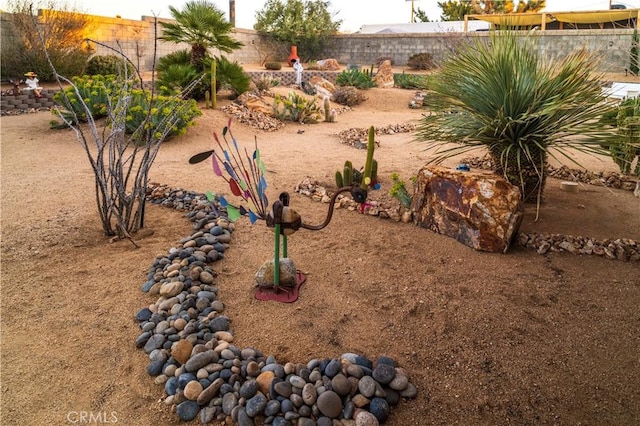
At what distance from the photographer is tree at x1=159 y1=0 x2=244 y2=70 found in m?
8.80

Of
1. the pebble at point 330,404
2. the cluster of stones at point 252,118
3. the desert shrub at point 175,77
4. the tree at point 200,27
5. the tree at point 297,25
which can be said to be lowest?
the pebble at point 330,404

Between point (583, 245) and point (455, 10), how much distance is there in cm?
3122

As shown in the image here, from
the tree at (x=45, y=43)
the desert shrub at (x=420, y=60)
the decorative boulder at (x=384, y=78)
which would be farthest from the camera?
the desert shrub at (x=420, y=60)

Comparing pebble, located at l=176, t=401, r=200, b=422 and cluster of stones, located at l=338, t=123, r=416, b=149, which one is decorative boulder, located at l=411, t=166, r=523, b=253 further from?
cluster of stones, located at l=338, t=123, r=416, b=149

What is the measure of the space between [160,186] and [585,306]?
11.8 ft

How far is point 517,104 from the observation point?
127 inches

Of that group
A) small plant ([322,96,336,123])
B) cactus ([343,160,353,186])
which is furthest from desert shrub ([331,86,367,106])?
cactus ([343,160,353,186])

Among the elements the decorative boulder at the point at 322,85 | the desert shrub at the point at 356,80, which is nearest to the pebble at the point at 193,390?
the decorative boulder at the point at 322,85

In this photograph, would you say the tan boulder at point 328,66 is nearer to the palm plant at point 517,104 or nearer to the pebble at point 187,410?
the palm plant at point 517,104

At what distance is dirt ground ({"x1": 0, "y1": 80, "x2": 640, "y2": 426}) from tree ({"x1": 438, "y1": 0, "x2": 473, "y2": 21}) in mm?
29557

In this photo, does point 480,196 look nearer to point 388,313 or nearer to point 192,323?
point 388,313

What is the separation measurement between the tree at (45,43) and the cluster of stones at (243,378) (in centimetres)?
1132

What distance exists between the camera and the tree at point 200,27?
8797 millimetres

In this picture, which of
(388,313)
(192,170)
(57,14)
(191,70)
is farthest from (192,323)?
(57,14)
